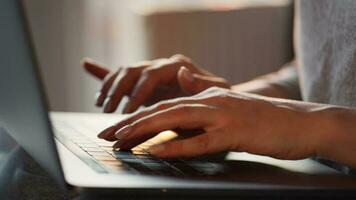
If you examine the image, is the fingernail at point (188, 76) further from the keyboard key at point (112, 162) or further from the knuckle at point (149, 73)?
the keyboard key at point (112, 162)

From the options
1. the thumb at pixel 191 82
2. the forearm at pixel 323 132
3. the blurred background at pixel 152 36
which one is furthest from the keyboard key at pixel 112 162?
the blurred background at pixel 152 36

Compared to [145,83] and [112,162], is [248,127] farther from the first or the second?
[145,83]

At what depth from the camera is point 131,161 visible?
0.63 meters

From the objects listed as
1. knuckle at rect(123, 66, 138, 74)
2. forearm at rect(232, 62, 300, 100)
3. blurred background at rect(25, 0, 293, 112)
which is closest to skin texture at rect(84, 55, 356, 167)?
knuckle at rect(123, 66, 138, 74)

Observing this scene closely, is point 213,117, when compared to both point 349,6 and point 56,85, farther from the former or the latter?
point 56,85

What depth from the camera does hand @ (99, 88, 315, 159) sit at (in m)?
0.63

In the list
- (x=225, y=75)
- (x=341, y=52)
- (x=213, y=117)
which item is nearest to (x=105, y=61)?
(x=225, y=75)

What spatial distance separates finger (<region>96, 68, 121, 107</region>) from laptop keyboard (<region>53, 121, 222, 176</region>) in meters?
0.28

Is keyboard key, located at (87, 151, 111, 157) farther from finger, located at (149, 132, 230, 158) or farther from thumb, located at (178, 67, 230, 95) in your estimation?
thumb, located at (178, 67, 230, 95)

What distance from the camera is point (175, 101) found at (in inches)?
26.9

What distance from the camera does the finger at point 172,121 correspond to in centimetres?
63

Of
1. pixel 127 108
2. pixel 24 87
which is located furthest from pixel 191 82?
pixel 24 87

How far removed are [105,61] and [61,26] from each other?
7.6 inches

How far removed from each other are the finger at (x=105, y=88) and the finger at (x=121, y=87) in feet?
0.07
